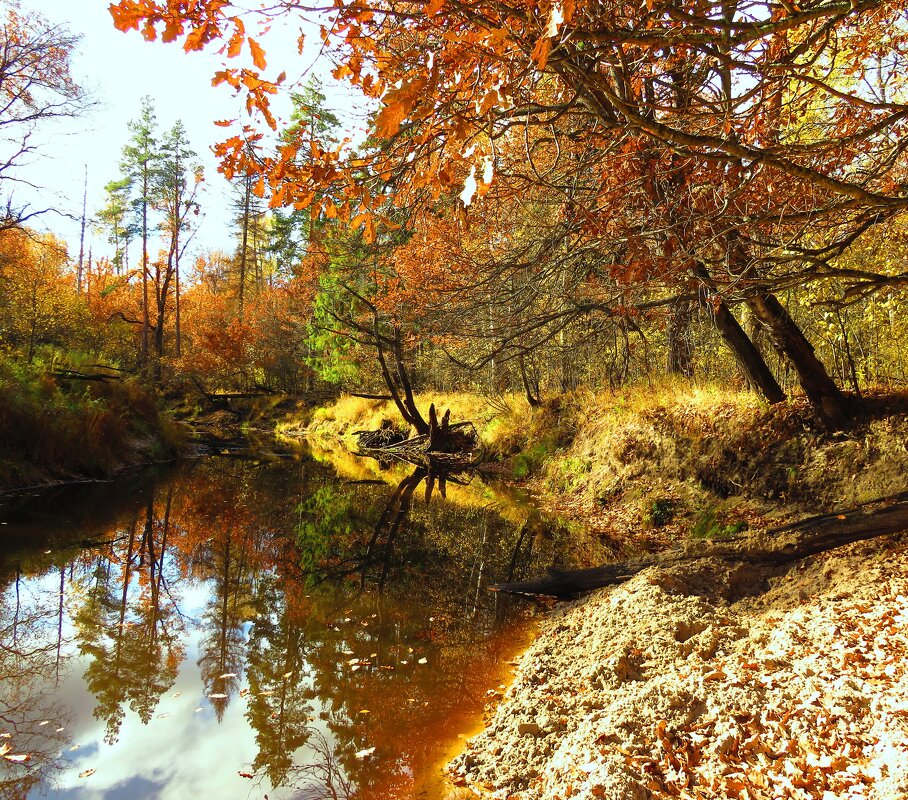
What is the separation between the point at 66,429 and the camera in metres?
12.3

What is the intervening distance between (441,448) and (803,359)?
472 inches

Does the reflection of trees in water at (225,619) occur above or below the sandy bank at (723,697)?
below

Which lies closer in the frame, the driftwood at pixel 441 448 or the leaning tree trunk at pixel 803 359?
the leaning tree trunk at pixel 803 359

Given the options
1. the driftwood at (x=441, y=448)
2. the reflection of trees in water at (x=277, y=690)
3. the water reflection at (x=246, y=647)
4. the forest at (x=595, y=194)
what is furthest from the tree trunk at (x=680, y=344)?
the driftwood at (x=441, y=448)

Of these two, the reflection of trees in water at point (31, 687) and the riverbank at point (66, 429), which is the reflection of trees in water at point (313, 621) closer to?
the reflection of trees in water at point (31, 687)

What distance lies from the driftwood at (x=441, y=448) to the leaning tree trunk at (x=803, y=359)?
9.60 m

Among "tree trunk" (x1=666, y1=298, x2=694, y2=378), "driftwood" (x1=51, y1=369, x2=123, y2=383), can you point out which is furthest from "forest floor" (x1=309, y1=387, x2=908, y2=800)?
"driftwood" (x1=51, y1=369, x2=123, y2=383)

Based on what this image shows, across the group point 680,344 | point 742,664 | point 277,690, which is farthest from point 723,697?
point 680,344

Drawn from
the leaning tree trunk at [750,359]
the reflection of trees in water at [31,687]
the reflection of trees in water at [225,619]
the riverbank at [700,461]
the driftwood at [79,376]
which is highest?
the leaning tree trunk at [750,359]

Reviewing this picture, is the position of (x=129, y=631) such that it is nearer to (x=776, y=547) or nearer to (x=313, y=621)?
(x=313, y=621)

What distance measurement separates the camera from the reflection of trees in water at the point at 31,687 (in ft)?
12.0

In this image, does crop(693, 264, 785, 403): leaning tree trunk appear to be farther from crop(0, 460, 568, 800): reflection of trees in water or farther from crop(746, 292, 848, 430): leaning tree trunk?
crop(0, 460, 568, 800): reflection of trees in water

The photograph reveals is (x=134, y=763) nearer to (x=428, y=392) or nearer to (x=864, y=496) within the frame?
(x=864, y=496)

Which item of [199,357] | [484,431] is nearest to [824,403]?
[484,431]
